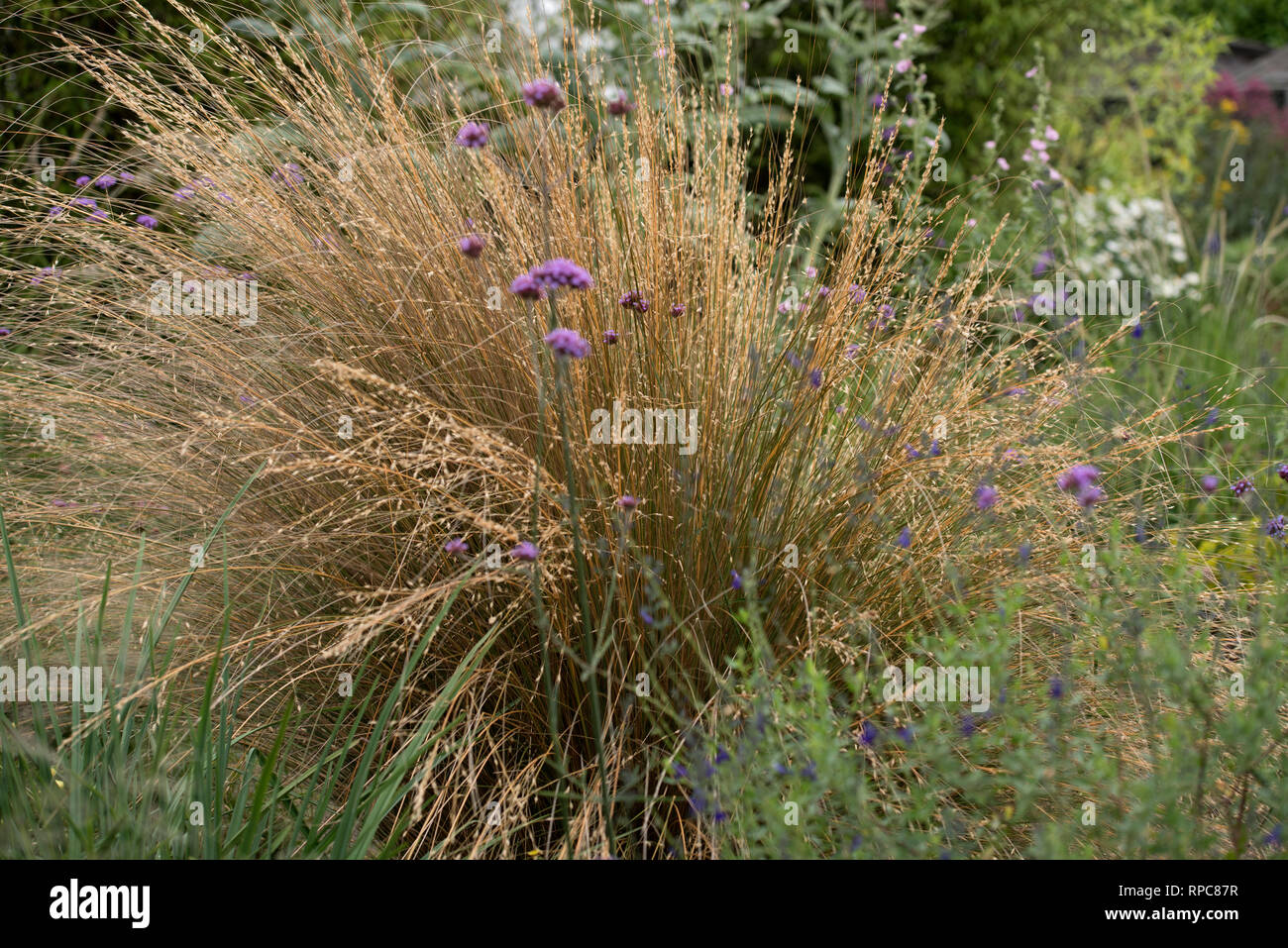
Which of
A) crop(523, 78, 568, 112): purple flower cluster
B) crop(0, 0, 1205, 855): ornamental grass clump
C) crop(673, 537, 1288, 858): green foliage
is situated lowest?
crop(673, 537, 1288, 858): green foliage

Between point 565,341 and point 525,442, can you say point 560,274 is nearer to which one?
point 565,341

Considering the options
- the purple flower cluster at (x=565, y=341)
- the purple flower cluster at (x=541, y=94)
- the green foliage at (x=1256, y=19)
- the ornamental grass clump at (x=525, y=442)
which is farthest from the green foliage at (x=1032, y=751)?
the green foliage at (x=1256, y=19)

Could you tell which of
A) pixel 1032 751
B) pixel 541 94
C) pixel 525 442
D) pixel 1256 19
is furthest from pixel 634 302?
pixel 1256 19

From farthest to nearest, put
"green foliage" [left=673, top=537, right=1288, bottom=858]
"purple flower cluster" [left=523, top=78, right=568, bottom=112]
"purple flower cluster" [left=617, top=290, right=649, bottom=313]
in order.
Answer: "purple flower cluster" [left=617, top=290, right=649, bottom=313]
"purple flower cluster" [left=523, top=78, right=568, bottom=112]
"green foliage" [left=673, top=537, right=1288, bottom=858]

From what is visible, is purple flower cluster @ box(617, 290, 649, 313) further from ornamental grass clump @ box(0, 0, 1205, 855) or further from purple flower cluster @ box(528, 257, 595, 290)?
purple flower cluster @ box(528, 257, 595, 290)

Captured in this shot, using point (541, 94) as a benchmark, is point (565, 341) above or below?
below

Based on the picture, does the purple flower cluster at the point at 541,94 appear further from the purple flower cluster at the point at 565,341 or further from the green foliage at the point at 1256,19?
the green foliage at the point at 1256,19

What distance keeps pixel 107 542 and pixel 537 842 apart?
1458 millimetres

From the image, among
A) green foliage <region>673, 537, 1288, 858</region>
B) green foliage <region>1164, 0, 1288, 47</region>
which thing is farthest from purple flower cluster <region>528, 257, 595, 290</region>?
green foliage <region>1164, 0, 1288, 47</region>

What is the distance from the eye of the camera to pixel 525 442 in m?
2.25

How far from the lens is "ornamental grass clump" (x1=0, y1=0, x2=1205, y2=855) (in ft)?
6.99

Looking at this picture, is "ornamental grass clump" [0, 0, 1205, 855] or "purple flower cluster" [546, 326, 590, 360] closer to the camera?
"purple flower cluster" [546, 326, 590, 360]

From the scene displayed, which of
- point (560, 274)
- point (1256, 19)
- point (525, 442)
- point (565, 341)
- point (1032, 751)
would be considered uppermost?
point (1256, 19)
